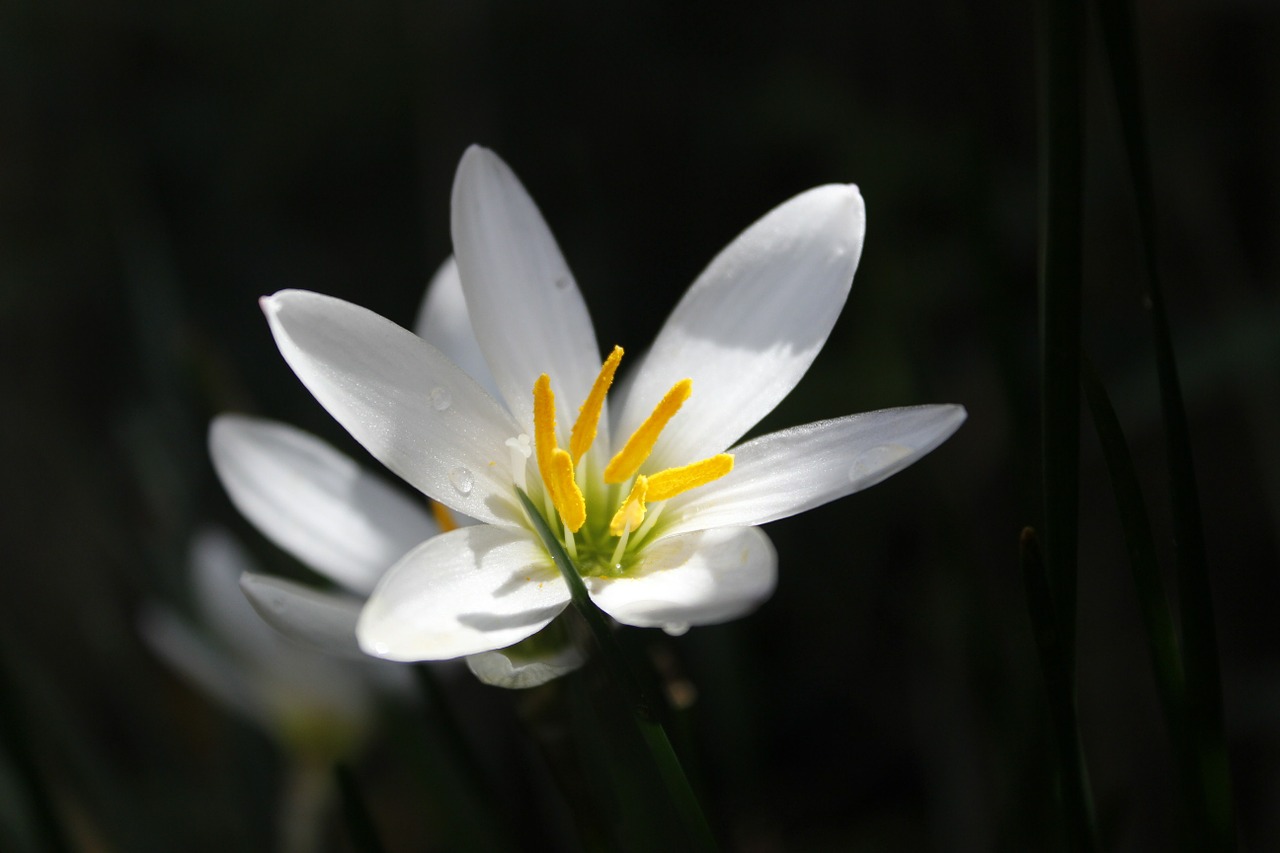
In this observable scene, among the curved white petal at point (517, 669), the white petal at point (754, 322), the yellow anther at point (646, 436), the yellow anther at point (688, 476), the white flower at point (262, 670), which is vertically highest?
the white petal at point (754, 322)

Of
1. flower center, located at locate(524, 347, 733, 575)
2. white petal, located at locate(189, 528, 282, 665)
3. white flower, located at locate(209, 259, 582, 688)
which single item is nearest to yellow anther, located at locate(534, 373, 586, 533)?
flower center, located at locate(524, 347, 733, 575)

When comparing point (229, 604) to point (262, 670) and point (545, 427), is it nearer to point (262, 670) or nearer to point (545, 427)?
point (262, 670)

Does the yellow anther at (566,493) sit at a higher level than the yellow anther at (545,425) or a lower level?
lower

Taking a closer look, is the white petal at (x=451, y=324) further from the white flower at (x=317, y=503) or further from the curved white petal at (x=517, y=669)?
the curved white petal at (x=517, y=669)

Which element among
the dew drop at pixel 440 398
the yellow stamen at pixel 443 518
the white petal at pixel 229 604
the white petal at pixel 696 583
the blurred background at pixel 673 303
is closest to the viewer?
the white petal at pixel 696 583

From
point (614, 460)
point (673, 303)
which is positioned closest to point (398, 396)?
point (614, 460)

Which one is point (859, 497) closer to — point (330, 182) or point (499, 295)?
point (499, 295)

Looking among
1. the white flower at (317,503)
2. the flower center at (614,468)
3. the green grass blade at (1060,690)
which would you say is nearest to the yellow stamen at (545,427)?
the flower center at (614,468)

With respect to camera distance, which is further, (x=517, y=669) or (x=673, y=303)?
(x=673, y=303)
